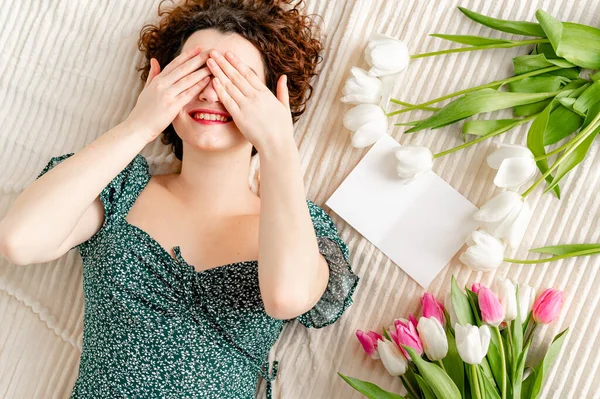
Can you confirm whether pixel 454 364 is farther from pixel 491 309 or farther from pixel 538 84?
pixel 538 84

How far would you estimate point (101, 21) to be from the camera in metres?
1.41

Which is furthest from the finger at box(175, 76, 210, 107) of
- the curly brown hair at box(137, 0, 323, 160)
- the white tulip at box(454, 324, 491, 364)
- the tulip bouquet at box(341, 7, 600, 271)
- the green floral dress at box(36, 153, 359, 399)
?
the white tulip at box(454, 324, 491, 364)

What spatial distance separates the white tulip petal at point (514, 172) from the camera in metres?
1.19

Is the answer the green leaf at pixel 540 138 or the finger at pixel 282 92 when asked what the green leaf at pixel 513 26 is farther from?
the finger at pixel 282 92

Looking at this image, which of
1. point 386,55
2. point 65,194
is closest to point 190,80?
point 65,194

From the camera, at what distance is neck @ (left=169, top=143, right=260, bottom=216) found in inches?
47.6

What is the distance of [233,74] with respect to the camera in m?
1.10

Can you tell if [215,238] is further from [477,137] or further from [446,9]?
[446,9]

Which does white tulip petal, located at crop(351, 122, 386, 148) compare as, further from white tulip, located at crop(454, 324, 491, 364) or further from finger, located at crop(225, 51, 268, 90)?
white tulip, located at crop(454, 324, 491, 364)

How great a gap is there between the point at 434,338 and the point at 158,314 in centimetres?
50

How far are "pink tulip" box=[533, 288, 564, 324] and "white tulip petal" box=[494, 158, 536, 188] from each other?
0.21 meters

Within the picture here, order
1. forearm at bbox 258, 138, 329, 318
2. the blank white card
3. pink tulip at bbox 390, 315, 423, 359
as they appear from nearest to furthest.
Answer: forearm at bbox 258, 138, 329, 318 < pink tulip at bbox 390, 315, 423, 359 < the blank white card

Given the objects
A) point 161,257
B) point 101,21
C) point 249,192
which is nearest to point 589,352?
point 249,192

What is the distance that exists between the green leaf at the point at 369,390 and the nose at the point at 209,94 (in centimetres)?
55
